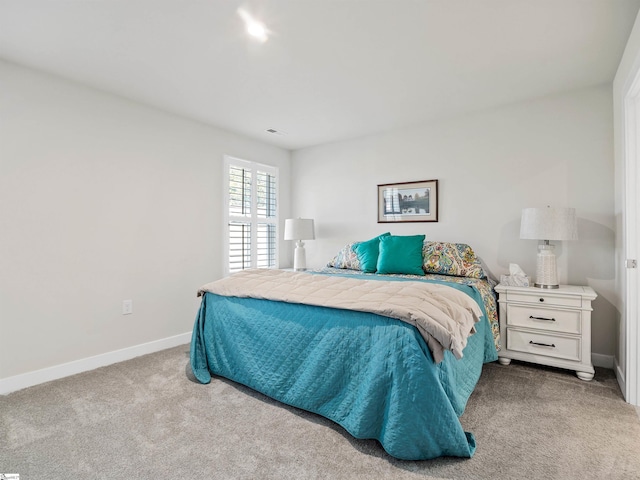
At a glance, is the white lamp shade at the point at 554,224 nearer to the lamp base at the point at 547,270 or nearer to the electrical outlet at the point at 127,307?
the lamp base at the point at 547,270

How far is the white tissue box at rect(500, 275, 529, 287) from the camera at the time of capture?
2.89 m

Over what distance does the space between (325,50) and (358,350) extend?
6.31ft

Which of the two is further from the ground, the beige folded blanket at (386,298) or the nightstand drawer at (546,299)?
the beige folded blanket at (386,298)

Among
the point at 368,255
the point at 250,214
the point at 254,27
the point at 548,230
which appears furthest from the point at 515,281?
the point at 250,214

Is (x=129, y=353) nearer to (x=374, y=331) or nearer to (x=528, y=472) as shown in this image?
(x=374, y=331)

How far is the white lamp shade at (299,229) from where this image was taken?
4.27m

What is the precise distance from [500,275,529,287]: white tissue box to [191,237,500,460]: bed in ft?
0.48

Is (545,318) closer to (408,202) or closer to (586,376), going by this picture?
(586,376)

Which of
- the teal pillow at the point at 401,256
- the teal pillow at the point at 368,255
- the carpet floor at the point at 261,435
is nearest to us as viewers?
the carpet floor at the point at 261,435

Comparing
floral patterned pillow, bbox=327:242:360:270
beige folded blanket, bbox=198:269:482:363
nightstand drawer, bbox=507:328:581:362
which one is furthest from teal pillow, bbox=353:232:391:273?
nightstand drawer, bbox=507:328:581:362

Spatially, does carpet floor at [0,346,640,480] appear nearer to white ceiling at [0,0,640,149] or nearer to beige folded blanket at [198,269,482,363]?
beige folded blanket at [198,269,482,363]

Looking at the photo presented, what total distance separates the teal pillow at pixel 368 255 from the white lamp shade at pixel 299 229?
2.59 ft

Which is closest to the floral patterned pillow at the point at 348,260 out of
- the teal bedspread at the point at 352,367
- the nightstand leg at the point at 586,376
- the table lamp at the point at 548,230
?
the teal bedspread at the point at 352,367

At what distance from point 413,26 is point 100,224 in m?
2.80
